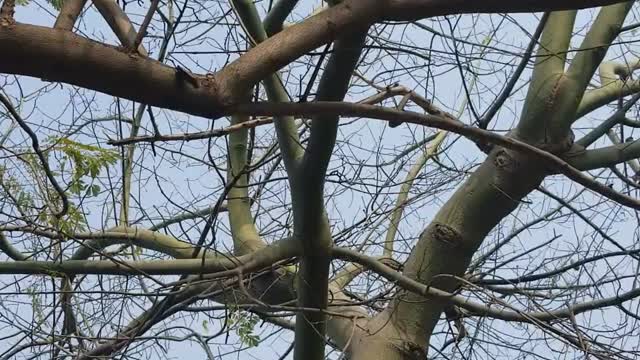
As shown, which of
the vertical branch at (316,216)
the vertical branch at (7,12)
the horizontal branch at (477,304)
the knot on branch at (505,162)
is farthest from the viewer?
the knot on branch at (505,162)

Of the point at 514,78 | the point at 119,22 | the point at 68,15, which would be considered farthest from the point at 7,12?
the point at 514,78

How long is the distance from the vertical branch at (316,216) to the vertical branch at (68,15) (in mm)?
859

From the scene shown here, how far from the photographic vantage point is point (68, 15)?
1.70 meters

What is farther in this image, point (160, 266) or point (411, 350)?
point (411, 350)

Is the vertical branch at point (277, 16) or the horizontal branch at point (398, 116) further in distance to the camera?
the vertical branch at point (277, 16)

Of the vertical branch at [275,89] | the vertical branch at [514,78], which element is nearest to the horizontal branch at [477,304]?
the vertical branch at [275,89]

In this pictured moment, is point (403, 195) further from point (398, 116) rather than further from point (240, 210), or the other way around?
point (398, 116)

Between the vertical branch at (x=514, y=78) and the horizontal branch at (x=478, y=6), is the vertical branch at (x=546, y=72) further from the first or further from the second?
the horizontal branch at (x=478, y=6)

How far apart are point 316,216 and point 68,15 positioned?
60.5 inches

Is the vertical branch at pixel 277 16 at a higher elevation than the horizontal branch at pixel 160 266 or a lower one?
higher

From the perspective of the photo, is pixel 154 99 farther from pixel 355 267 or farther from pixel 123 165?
pixel 355 267

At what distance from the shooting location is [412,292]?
123 inches

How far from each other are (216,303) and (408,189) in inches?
48.9

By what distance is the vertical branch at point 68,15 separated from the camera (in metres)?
1.64
